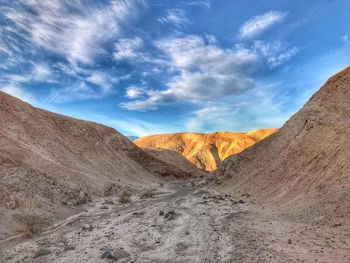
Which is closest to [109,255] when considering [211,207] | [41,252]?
[41,252]

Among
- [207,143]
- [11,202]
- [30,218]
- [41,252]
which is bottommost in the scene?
[41,252]

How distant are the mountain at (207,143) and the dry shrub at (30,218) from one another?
75612 millimetres

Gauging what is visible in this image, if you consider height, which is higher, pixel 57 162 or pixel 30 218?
pixel 57 162

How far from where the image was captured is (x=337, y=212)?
10.3 meters

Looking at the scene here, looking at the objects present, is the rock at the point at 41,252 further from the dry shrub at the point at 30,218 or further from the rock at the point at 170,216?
the rock at the point at 170,216

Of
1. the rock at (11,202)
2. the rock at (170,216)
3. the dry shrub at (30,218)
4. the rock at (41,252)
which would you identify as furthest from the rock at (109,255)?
the rock at (11,202)

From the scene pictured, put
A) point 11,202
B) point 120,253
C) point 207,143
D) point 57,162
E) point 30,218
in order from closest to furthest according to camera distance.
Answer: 1. point 120,253
2. point 30,218
3. point 11,202
4. point 57,162
5. point 207,143

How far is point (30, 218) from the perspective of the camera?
1252 cm

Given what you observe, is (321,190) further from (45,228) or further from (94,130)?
(94,130)

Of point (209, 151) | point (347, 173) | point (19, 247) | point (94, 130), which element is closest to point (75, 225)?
point (19, 247)

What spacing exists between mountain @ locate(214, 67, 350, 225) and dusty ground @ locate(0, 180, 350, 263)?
5.14 feet

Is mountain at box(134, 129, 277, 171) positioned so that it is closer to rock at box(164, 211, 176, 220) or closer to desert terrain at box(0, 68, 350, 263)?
desert terrain at box(0, 68, 350, 263)

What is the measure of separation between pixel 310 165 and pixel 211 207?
571cm

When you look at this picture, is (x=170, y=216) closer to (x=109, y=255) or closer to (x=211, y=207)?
(x=211, y=207)
